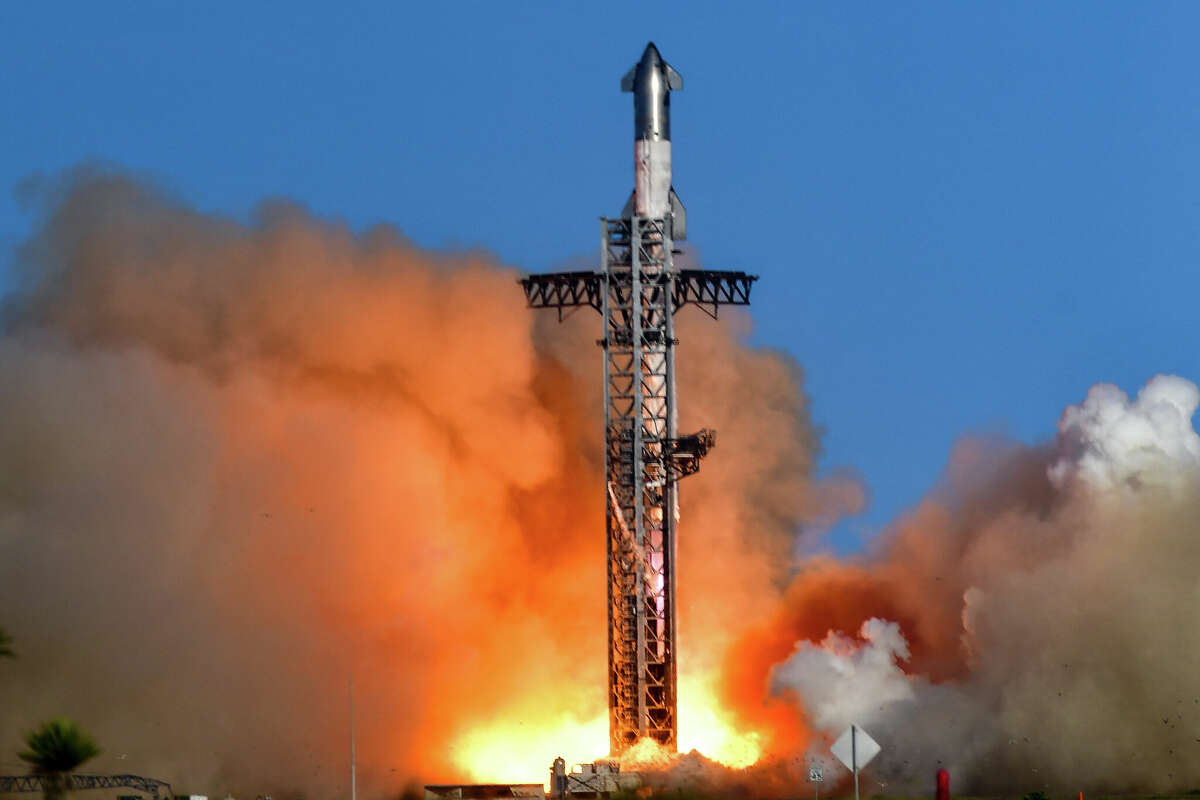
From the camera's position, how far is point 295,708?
233ft

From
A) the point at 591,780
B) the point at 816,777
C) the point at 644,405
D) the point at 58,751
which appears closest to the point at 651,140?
the point at 644,405

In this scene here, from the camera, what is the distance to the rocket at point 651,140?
71.1 metres

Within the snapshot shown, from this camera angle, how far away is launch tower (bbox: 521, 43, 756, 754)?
227 feet

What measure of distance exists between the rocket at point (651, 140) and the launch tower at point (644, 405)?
3cm

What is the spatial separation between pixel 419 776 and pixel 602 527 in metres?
9.57

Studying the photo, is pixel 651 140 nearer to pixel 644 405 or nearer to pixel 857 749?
pixel 644 405

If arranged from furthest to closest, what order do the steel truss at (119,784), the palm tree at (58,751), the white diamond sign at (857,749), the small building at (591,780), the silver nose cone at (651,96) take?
the silver nose cone at (651,96) < the steel truss at (119,784) < the small building at (591,780) < the palm tree at (58,751) < the white diamond sign at (857,749)

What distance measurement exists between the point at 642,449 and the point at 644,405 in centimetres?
142

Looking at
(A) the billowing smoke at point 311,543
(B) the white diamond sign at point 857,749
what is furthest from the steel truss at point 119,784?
(B) the white diamond sign at point 857,749

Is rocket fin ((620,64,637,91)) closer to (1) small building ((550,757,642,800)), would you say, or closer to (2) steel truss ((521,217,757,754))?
(2) steel truss ((521,217,757,754))

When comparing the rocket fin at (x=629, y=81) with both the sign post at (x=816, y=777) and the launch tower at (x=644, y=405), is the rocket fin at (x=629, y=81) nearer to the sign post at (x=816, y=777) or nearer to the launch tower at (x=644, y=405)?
the launch tower at (x=644, y=405)

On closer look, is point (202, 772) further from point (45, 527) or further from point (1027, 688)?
point (1027, 688)

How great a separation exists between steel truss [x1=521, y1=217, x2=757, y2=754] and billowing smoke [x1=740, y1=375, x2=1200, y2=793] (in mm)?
4511

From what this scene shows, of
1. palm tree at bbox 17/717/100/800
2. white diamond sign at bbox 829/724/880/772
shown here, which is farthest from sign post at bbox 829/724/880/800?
palm tree at bbox 17/717/100/800
